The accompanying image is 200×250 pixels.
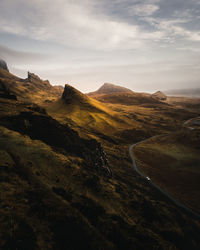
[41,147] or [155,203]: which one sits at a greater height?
[41,147]

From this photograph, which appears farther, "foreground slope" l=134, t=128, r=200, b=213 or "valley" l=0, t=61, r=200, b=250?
"foreground slope" l=134, t=128, r=200, b=213

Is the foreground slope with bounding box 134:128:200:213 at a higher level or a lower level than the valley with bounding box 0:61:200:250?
lower

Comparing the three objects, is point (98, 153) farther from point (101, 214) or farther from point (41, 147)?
point (101, 214)

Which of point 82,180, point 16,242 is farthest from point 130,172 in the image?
point 16,242

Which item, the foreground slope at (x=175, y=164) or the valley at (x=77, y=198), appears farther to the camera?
the foreground slope at (x=175, y=164)

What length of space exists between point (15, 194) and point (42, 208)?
6267 millimetres

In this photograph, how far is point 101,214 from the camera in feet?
114

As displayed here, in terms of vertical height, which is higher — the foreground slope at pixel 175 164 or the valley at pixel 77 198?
the valley at pixel 77 198

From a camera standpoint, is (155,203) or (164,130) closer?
(155,203)

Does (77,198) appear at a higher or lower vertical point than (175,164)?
higher

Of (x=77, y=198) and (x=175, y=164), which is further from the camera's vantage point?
(x=175, y=164)

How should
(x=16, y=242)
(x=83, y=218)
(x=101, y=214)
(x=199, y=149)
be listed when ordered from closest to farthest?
(x=16, y=242), (x=83, y=218), (x=101, y=214), (x=199, y=149)

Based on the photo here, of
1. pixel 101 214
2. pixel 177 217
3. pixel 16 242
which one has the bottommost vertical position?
pixel 177 217

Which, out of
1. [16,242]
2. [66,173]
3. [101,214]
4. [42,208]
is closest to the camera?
[16,242]
